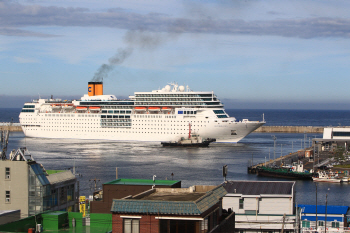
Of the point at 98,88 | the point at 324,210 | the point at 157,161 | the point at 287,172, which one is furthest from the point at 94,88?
the point at 324,210

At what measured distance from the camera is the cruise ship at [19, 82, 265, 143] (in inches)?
2434

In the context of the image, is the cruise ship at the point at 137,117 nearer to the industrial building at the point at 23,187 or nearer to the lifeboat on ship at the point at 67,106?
the lifeboat on ship at the point at 67,106

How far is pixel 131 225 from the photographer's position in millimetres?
9148

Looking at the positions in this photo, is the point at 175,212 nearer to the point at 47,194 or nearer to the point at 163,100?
the point at 47,194

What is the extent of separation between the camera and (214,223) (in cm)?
1018

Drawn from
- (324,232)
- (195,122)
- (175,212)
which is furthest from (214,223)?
(195,122)

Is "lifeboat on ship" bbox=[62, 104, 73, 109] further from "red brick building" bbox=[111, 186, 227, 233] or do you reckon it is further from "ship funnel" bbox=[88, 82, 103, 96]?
"red brick building" bbox=[111, 186, 227, 233]

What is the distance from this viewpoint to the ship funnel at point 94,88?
70812 millimetres

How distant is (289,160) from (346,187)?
13.8 m

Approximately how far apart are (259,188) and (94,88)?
55287mm

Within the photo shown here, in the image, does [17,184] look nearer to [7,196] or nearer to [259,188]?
[7,196]

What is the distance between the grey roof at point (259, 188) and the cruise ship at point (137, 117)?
42.0 meters

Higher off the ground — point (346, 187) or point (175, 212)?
point (175, 212)

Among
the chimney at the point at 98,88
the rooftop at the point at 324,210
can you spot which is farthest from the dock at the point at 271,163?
the chimney at the point at 98,88
